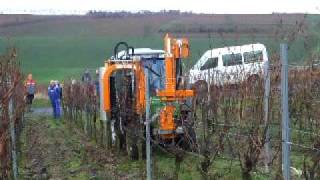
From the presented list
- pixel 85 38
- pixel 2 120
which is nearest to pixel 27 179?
pixel 2 120

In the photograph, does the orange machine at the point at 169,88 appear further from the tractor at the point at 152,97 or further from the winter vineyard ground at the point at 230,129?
the winter vineyard ground at the point at 230,129

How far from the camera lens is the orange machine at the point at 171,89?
11.0m

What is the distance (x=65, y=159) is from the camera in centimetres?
1224

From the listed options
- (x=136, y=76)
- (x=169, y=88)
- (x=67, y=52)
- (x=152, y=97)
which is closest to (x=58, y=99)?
(x=152, y=97)

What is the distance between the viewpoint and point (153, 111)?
11.7 m

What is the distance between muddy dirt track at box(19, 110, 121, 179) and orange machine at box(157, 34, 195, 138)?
1.14m

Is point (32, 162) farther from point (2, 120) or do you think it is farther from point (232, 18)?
point (232, 18)

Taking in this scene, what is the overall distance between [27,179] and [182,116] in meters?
2.56

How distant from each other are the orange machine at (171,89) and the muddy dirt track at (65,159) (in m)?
1.14

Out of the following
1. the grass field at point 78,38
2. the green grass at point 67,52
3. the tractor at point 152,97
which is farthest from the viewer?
the grass field at point 78,38

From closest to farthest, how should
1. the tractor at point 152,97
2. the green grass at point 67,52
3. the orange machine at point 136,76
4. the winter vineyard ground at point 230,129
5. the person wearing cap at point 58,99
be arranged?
1. the winter vineyard ground at point 230,129
2. the tractor at point 152,97
3. the orange machine at point 136,76
4. the person wearing cap at point 58,99
5. the green grass at point 67,52

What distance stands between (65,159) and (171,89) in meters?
2.56

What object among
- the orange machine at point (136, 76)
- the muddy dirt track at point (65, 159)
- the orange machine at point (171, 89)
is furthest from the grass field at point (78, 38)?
the orange machine at point (171, 89)

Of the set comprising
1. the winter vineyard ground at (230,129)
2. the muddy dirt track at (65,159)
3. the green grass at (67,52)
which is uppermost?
the green grass at (67,52)
